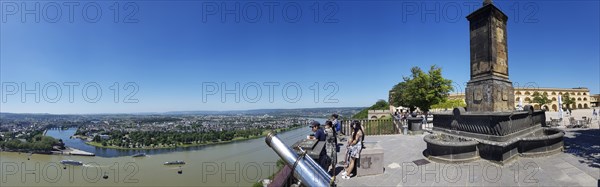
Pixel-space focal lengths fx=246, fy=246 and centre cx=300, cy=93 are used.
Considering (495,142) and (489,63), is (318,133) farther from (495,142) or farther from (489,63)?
(489,63)

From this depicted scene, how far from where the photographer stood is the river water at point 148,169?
138 feet

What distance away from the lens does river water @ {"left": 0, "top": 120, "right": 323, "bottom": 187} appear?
1655 inches

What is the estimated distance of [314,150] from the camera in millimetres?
3871

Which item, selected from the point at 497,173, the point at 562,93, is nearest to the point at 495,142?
the point at 497,173

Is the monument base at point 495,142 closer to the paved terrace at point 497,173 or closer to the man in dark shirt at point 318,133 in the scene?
the paved terrace at point 497,173

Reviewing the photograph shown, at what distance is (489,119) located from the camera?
6.55 meters

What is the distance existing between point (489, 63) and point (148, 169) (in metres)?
61.1

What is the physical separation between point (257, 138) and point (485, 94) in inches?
3019

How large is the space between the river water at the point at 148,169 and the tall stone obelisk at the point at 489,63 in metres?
28.0

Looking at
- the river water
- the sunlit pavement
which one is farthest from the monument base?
the river water

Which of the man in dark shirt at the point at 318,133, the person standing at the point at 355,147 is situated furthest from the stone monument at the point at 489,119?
the man in dark shirt at the point at 318,133

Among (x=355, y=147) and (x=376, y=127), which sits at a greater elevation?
(x=355, y=147)

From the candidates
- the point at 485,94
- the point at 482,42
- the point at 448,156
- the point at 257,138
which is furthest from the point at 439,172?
the point at 257,138

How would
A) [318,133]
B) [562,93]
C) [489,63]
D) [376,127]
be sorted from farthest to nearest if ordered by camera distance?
[562,93] → [376,127] → [489,63] → [318,133]
